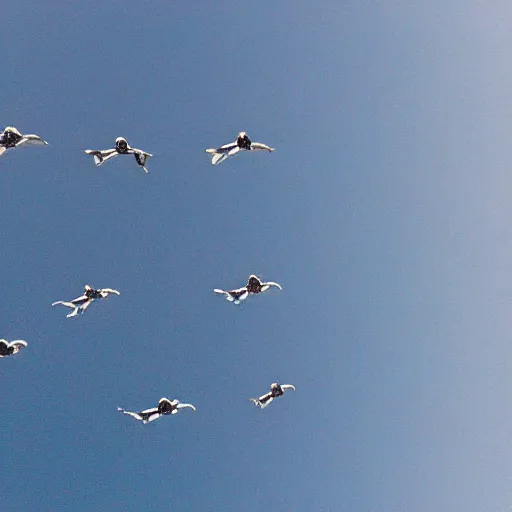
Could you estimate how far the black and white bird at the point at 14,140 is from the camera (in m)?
60.0

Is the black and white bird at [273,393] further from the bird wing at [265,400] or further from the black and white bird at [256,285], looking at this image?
the black and white bird at [256,285]

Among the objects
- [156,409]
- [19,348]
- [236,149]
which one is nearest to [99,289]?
[19,348]

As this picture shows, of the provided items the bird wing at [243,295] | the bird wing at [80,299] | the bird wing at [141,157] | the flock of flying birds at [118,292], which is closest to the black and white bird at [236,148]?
the flock of flying birds at [118,292]

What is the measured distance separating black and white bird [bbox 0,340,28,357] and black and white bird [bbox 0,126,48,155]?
74.9ft

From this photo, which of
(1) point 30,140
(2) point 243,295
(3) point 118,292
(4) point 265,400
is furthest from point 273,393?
(1) point 30,140

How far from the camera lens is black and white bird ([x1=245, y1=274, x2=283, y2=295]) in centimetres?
6881

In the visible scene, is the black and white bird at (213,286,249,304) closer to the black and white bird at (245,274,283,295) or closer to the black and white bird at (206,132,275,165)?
the black and white bird at (245,274,283,295)

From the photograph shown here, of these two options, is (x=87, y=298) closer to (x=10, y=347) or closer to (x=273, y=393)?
(x=10, y=347)

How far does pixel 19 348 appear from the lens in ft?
222

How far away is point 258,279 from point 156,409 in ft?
65.1

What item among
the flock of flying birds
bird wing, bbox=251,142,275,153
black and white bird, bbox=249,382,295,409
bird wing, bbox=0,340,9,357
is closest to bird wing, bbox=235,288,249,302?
the flock of flying birds

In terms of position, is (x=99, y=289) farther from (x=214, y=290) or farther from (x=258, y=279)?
(x=258, y=279)

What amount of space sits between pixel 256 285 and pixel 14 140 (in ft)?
106

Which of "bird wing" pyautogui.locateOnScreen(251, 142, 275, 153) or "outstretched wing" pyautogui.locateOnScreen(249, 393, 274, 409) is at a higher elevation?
"bird wing" pyautogui.locateOnScreen(251, 142, 275, 153)
